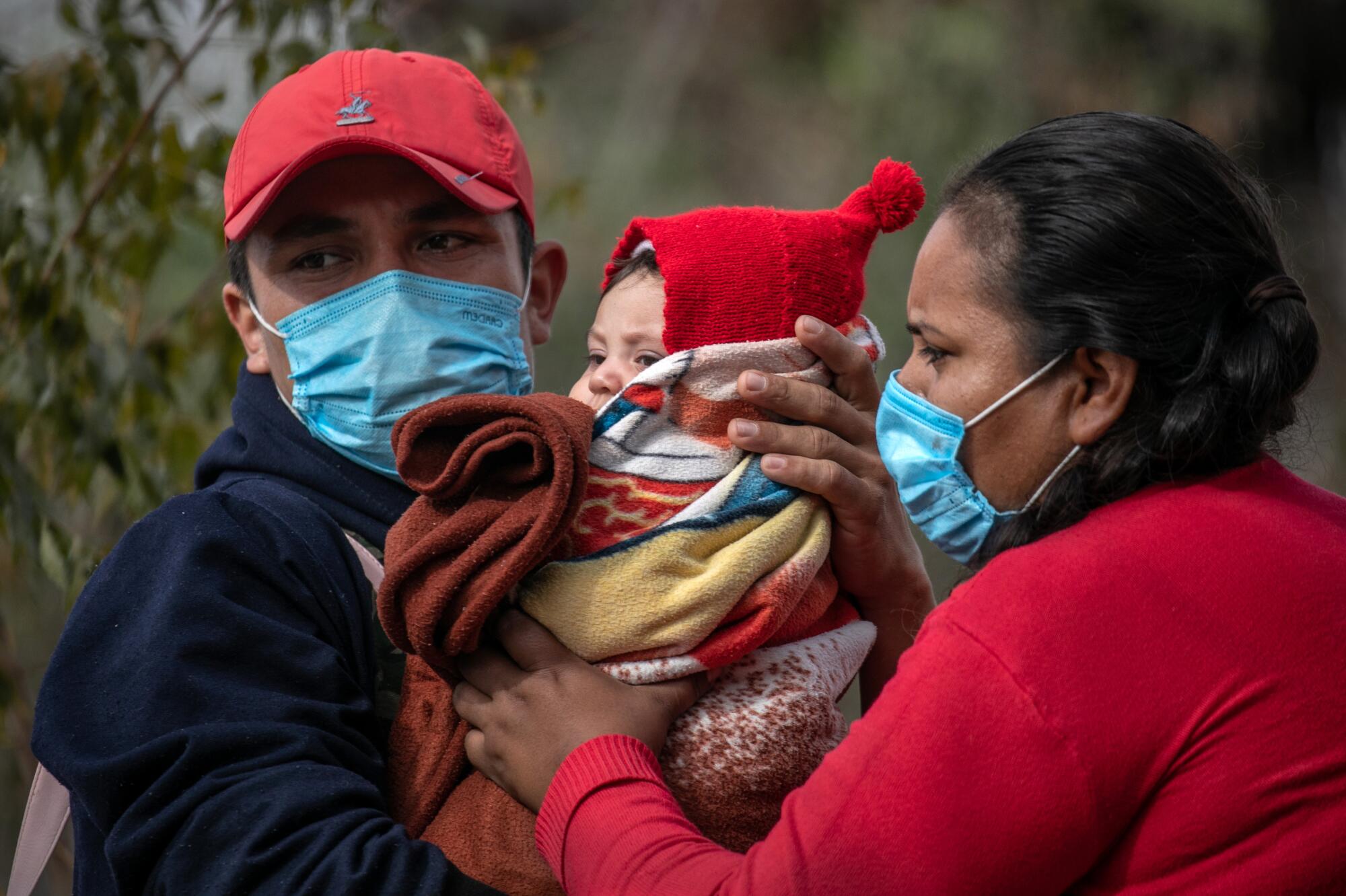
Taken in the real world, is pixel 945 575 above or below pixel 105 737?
below

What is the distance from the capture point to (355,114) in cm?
244

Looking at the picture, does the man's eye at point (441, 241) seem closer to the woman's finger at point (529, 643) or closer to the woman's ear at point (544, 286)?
the woman's ear at point (544, 286)

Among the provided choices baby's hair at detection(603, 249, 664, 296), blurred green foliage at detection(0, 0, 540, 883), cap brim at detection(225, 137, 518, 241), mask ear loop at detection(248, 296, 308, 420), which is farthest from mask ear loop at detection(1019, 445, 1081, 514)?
blurred green foliage at detection(0, 0, 540, 883)

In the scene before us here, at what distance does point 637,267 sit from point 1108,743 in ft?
4.01

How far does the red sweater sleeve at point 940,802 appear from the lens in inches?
57.4

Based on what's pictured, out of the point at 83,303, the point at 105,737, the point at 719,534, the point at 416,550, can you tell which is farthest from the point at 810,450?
the point at 83,303

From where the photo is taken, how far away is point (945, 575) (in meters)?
7.80

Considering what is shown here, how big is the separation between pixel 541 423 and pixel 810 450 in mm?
488

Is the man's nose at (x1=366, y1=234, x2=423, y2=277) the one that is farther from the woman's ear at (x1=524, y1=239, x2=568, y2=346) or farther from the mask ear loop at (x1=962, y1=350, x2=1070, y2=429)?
the mask ear loop at (x1=962, y1=350, x2=1070, y2=429)

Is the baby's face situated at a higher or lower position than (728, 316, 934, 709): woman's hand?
higher

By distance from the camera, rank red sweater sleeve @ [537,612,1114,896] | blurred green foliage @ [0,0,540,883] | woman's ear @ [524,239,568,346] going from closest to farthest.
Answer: red sweater sleeve @ [537,612,1114,896] < woman's ear @ [524,239,568,346] < blurred green foliage @ [0,0,540,883]

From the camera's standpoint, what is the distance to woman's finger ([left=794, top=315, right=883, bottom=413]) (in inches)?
84.5

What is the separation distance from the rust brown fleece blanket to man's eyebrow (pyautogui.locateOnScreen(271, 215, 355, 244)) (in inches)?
26.1

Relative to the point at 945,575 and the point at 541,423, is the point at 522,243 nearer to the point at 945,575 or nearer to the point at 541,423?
the point at 541,423
